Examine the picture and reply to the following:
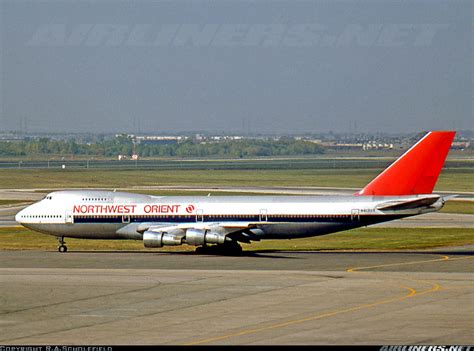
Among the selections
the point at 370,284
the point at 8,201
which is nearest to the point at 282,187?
the point at 8,201

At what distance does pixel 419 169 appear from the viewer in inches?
2421

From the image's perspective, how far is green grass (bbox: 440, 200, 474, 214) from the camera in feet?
341

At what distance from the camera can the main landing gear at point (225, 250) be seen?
63.6m

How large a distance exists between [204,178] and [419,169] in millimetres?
111448

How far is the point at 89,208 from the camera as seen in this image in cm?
6494

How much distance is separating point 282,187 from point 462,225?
61002mm

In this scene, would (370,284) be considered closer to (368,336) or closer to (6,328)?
(368,336)

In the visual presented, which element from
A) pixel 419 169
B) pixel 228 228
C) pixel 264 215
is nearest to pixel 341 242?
pixel 264 215

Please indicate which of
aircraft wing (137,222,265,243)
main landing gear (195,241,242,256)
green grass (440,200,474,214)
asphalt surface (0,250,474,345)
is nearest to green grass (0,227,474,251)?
main landing gear (195,241,242,256)

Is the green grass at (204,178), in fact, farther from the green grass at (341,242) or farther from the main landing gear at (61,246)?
the main landing gear at (61,246)

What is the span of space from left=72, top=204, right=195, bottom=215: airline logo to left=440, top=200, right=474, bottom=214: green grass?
47.7 m

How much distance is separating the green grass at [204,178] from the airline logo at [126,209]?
8208 centimetres

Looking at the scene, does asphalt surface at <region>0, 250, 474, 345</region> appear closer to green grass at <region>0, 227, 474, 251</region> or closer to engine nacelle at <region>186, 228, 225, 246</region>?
engine nacelle at <region>186, 228, 225, 246</region>

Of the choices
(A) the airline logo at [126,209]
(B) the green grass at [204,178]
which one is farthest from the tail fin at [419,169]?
(B) the green grass at [204,178]
